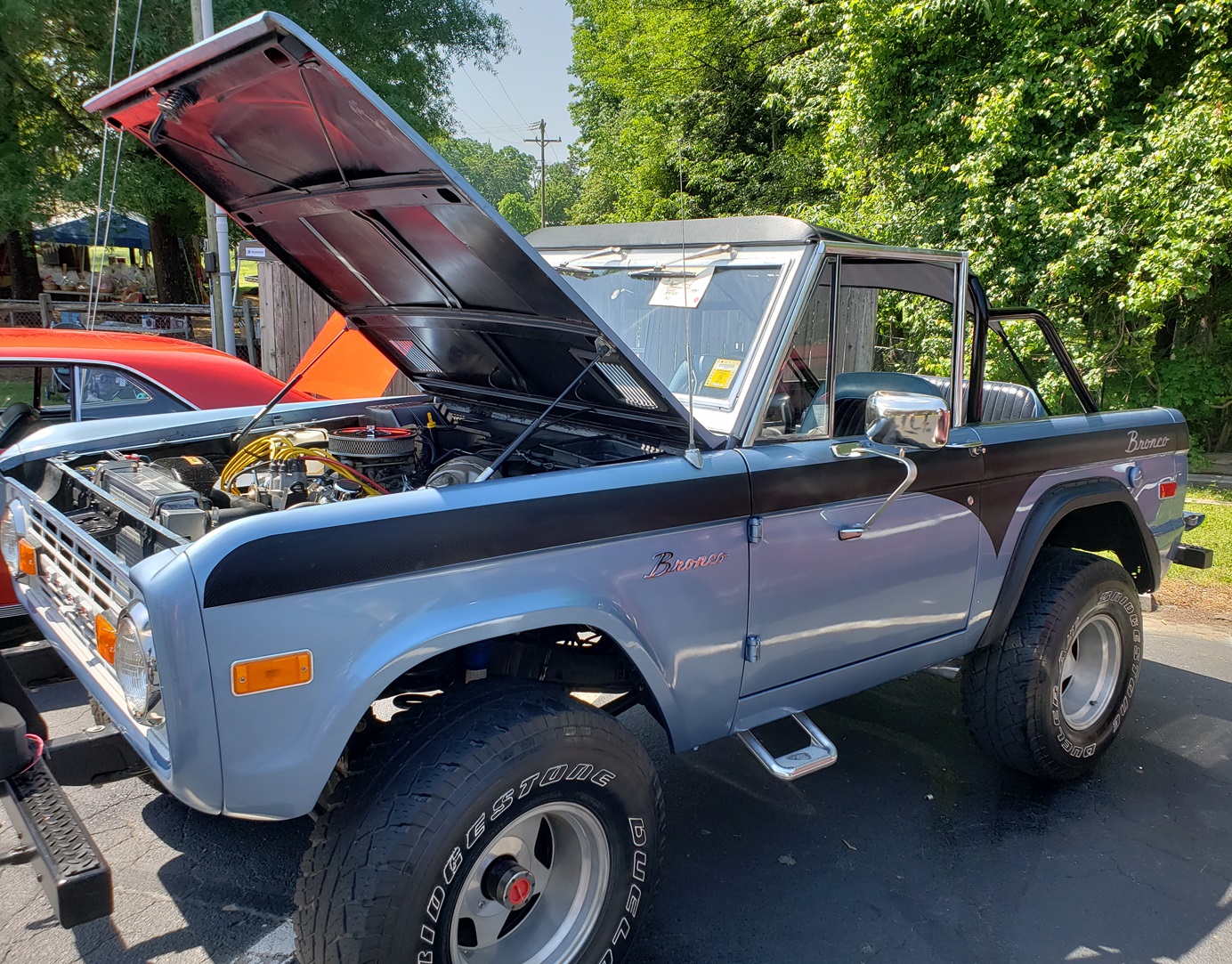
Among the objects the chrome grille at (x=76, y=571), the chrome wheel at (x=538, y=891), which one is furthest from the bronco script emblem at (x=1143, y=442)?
the chrome grille at (x=76, y=571)

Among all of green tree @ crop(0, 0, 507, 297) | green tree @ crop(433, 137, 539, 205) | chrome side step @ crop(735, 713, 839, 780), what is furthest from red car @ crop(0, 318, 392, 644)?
green tree @ crop(433, 137, 539, 205)

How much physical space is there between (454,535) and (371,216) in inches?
52.5

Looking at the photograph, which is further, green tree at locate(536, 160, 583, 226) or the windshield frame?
green tree at locate(536, 160, 583, 226)

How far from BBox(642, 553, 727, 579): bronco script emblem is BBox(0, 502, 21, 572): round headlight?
6.91 feet

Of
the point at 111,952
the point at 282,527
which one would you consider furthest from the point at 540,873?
A: the point at 111,952

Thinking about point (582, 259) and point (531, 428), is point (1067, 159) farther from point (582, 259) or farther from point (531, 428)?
point (531, 428)

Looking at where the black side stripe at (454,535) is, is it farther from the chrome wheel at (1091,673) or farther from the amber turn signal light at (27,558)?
the chrome wheel at (1091,673)

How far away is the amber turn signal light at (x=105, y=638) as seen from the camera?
7.02 ft

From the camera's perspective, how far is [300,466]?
3043 millimetres

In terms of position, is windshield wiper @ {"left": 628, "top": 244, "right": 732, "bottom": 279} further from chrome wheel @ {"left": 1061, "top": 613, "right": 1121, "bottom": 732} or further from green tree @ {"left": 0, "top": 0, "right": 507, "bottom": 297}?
green tree @ {"left": 0, "top": 0, "right": 507, "bottom": 297}

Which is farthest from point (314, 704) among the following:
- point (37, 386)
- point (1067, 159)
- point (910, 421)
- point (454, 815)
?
point (1067, 159)

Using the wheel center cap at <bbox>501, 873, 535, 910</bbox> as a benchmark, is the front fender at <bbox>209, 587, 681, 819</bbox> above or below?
above

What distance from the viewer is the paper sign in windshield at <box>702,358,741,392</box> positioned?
9.50 feet

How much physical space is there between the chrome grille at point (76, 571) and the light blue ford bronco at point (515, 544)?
0.02m
